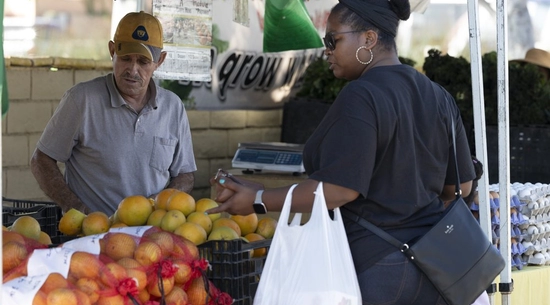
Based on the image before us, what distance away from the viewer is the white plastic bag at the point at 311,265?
2703 millimetres

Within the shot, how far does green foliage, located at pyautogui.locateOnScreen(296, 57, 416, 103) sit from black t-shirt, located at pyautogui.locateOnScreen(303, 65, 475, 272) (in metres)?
4.80

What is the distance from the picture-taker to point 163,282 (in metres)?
2.62

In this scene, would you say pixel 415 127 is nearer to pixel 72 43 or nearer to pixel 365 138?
pixel 365 138

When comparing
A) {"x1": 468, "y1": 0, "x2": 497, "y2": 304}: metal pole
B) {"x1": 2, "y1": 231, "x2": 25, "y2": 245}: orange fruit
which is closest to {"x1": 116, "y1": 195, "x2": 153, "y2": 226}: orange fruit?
{"x1": 2, "y1": 231, "x2": 25, "y2": 245}: orange fruit

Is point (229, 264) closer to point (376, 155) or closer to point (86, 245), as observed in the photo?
point (86, 245)

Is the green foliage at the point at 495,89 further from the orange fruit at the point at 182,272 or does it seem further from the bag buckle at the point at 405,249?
the orange fruit at the point at 182,272

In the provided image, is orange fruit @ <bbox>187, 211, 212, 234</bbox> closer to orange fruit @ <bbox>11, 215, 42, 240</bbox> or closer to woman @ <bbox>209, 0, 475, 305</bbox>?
woman @ <bbox>209, 0, 475, 305</bbox>

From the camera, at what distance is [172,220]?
3078 millimetres

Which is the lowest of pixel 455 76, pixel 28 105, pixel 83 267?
pixel 83 267

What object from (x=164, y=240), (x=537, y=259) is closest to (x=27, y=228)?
(x=164, y=240)

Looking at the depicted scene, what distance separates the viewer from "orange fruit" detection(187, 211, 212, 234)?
10.2ft

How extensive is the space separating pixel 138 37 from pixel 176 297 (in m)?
1.73

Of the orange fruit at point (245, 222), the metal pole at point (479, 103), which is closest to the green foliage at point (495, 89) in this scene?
the metal pole at point (479, 103)

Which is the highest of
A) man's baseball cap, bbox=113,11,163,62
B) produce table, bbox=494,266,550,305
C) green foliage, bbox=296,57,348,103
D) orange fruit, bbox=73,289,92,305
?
green foliage, bbox=296,57,348,103
